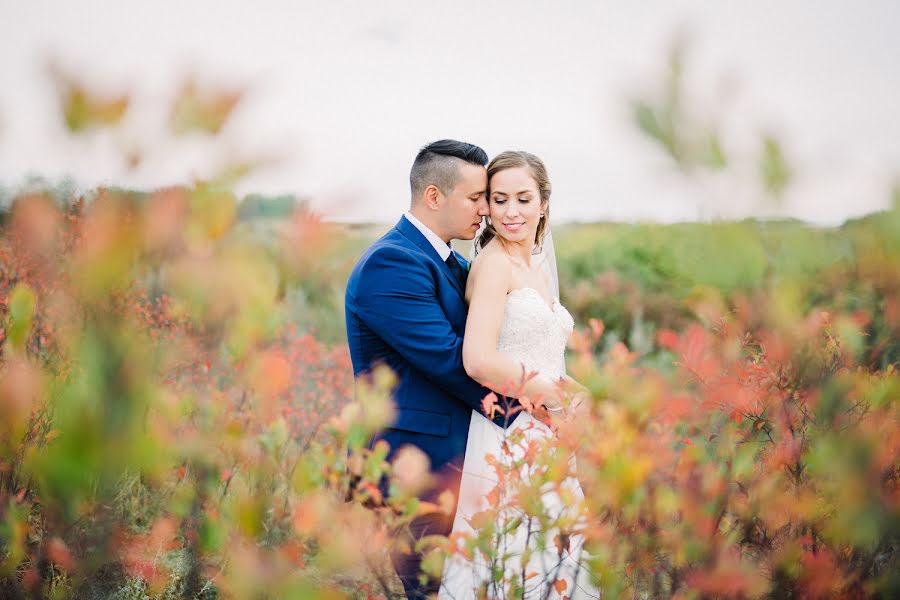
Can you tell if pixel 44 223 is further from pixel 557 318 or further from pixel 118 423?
pixel 557 318

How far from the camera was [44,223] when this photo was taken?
1.36 m

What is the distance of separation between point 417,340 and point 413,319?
0.09 meters

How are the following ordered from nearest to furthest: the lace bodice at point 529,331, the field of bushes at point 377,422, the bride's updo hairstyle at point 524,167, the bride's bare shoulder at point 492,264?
the field of bushes at point 377,422
the bride's bare shoulder at point 492,264
the lace bodice at point 529,331
the bride's updo hairstyle at point 524,167

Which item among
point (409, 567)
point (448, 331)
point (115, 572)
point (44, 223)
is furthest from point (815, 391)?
point (115, 572)

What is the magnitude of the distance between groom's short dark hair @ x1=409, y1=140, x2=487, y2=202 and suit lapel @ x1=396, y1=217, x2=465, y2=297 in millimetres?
176

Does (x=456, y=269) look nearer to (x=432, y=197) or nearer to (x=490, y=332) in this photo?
(x=432, y=197)

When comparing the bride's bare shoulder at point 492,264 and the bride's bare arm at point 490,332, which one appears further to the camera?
the bride's bare shoulder at point 492,264

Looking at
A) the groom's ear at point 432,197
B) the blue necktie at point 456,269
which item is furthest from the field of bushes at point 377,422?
the groom's ear at point 432,197

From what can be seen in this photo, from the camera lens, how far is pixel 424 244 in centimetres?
323

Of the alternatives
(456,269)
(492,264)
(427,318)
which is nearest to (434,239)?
(456,269)

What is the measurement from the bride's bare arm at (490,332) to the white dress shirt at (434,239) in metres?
0.17

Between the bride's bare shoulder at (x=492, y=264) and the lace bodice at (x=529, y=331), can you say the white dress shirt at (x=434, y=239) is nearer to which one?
the bride's bare shoulder at (x=492, y=264)

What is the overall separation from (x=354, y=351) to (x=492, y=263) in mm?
747

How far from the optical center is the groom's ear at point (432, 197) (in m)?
3.32
